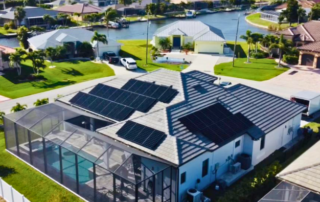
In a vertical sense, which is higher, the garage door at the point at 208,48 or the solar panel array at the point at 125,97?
the solar panel array at the point at 125,97

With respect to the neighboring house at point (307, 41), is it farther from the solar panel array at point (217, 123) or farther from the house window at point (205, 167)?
the house window at point (205, 167)

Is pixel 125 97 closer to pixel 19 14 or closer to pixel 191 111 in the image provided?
pixel 191 111

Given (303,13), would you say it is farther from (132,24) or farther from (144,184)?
(144,184)

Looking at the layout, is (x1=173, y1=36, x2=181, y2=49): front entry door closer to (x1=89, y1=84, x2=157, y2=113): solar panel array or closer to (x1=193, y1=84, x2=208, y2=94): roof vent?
(x1=89, y1=84, x2=157, y2=113): solar panel array

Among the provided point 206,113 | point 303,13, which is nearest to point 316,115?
point 206,113

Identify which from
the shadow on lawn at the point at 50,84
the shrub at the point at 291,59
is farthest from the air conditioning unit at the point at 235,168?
the shrub at the point at 291,59

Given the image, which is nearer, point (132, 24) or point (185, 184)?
point (185, 184)
